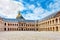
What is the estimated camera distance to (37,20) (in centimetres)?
8706

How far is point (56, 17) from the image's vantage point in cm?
5112

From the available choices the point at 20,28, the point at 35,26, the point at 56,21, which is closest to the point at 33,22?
the point at 35,26

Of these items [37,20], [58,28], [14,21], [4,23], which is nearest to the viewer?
[58,28]

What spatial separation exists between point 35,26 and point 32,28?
7.33ft

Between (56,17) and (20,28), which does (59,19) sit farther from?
(20,28)

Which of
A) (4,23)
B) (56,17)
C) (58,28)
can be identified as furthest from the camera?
(4,23)

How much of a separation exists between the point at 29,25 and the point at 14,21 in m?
9.50

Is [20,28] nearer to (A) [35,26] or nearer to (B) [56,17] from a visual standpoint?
(A) [35,26]

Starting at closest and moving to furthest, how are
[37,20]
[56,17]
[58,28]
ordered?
1. [58,28]
2. [56,17]
3. [37,20]

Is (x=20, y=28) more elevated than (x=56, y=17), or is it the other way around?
(x=56, y=17)

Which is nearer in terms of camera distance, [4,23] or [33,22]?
[4,23]

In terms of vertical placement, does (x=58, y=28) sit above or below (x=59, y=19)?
below

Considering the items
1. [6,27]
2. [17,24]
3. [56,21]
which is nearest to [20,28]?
[17,24]

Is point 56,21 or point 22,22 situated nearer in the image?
point 56,21
